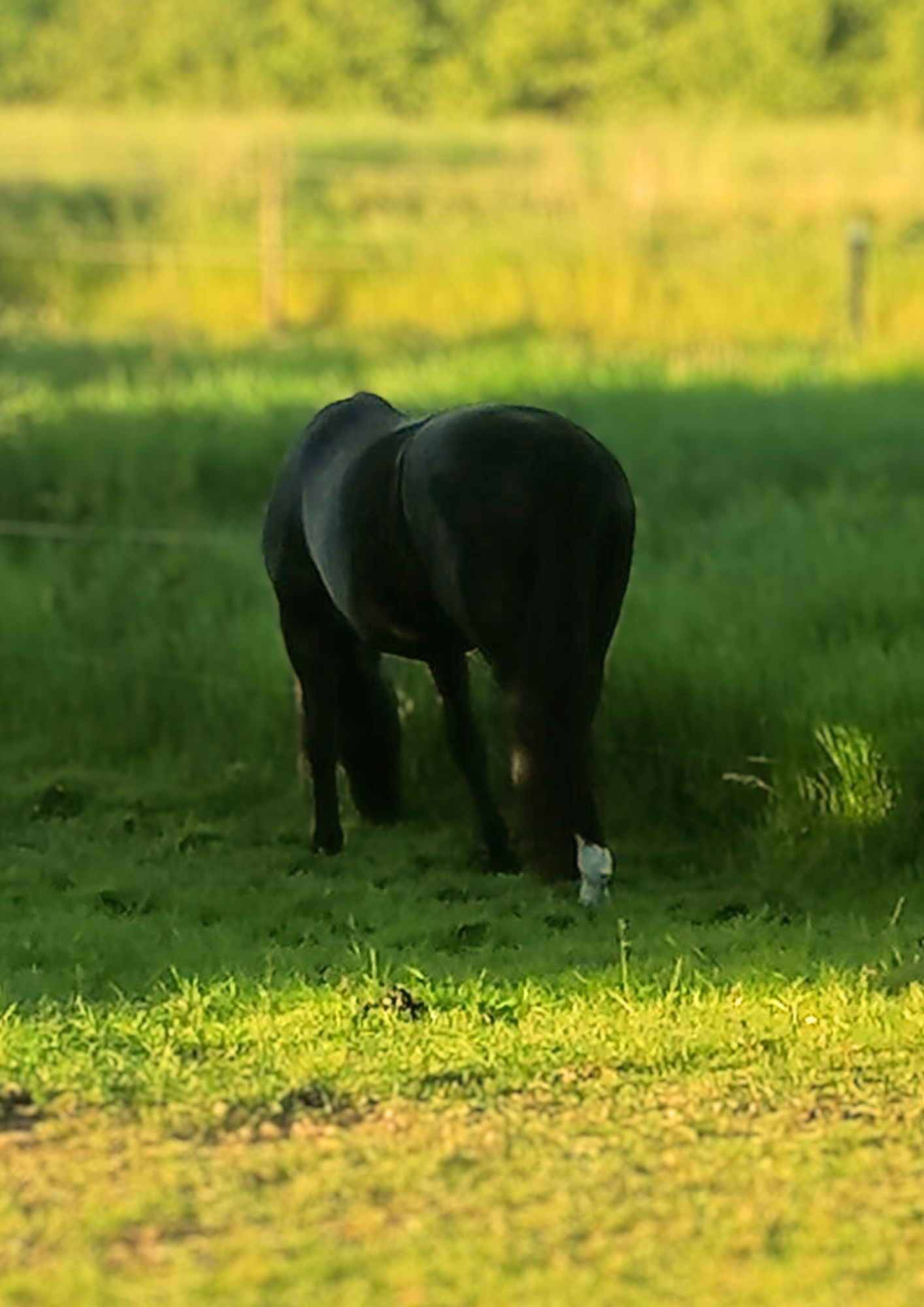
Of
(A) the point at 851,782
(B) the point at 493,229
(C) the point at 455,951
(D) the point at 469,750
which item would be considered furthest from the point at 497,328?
(C) the point at 455,951

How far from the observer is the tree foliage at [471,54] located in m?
39.0

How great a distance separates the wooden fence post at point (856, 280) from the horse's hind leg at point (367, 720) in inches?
445

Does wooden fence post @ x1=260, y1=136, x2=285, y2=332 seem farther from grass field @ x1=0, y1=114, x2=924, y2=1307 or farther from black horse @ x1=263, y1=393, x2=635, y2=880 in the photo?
black horse @ x1=263, y1=393, x2=635, y2=880

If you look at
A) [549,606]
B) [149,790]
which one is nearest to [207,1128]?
[549,606]

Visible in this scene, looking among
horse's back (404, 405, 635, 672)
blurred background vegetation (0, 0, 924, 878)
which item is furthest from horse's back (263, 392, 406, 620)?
blurred background vegetation (0, 0, 924, 878)

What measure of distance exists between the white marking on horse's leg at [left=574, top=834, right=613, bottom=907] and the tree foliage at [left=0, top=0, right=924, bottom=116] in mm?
33577

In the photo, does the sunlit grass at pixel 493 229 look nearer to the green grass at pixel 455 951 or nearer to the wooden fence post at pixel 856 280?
the wooden fence post at pixel 856 280

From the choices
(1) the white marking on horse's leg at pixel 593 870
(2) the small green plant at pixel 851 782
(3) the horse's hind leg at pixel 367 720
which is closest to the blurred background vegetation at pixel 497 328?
(2) the small green plant at pixel 851 782

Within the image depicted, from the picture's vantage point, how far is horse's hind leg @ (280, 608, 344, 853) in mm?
6719

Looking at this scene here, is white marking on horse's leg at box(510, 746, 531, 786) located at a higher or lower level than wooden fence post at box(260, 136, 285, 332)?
higher

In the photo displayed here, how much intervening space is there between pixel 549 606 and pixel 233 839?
1537mm

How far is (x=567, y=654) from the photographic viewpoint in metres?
5.67

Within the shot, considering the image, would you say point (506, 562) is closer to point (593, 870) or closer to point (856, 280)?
point (593, 870)

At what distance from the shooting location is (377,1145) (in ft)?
13.1
